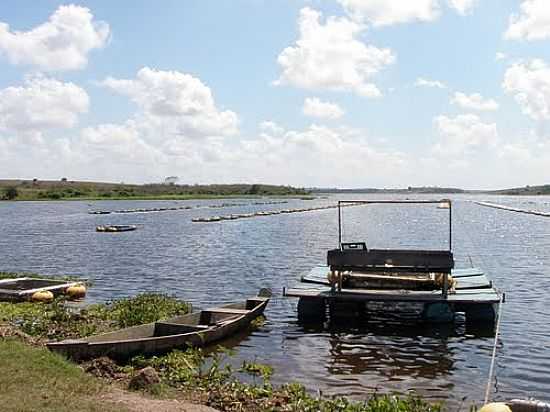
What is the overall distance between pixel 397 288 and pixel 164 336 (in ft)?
28.3

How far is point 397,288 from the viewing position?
2178 cm

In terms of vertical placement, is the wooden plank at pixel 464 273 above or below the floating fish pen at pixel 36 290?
above

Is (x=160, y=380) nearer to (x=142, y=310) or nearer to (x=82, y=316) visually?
(x=142, y=310)

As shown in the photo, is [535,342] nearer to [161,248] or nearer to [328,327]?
[328,327]

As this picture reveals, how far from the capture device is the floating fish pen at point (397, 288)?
2067cm

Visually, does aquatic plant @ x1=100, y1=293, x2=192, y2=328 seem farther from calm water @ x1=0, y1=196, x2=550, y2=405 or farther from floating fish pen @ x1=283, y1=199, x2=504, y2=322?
floating fish pen @ x1=283, y1=199, x2=504, y2=322

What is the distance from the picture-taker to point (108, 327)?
1920 cm

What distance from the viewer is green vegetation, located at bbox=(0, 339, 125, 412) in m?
10.8

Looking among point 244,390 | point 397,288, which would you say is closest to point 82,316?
point 244,390

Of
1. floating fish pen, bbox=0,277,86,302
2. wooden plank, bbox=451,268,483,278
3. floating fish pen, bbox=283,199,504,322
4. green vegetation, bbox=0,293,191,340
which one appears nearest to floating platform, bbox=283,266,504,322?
floating fish pen, bbox=283,199,504,322

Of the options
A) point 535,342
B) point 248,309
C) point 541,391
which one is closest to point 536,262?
point 535,342

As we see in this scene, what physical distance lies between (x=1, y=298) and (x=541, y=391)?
19.0 m

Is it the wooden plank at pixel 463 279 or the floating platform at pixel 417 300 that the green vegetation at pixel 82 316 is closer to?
the floating platform at pixel 417 300

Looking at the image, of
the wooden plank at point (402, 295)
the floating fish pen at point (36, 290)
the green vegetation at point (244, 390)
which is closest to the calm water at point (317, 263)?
the wooden plank at point (402, 295)
